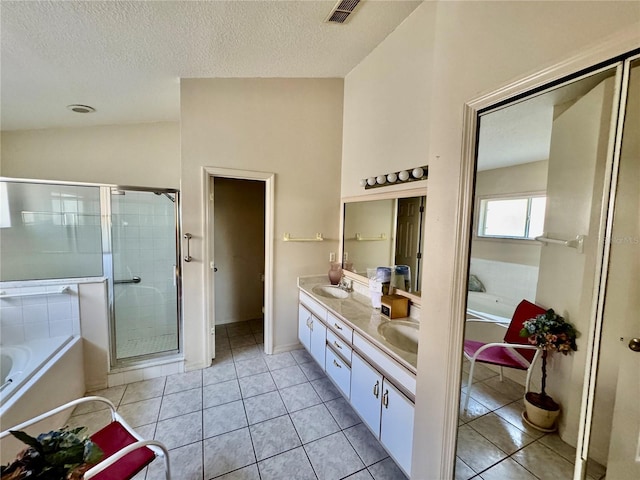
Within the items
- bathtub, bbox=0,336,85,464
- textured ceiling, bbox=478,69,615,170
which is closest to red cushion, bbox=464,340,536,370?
textured ceiling, bbox=478,69,615,170

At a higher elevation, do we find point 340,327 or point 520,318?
point 520,318

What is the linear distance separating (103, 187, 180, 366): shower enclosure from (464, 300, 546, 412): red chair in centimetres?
266

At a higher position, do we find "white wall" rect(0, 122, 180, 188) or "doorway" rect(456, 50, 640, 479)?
"white wall" rect(0, 122, 180, 188)

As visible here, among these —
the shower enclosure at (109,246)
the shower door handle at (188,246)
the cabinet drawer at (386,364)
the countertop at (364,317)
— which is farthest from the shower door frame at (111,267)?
the cabinet drawer at (386,364)

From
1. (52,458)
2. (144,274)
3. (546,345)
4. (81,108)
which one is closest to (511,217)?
(546,345)

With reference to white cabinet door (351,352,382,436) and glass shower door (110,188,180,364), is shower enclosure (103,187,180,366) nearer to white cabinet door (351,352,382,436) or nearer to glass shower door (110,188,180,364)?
glass shower door (110,188,180,364)

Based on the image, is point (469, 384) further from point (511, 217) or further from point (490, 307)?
point (511, 217)

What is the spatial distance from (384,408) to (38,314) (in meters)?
2.93

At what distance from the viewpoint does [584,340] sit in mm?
871

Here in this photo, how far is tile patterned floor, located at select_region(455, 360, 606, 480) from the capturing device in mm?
948

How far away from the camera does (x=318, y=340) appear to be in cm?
252

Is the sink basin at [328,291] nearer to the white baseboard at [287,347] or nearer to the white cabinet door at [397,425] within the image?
the white baseboard at [287,347]

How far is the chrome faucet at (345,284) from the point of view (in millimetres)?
2832

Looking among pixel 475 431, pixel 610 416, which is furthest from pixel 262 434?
pixel 610 416
